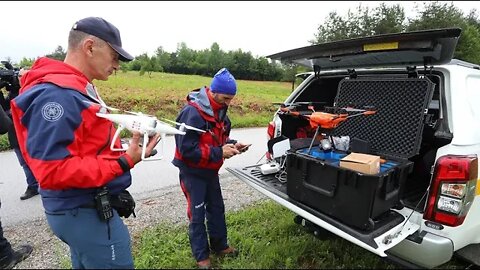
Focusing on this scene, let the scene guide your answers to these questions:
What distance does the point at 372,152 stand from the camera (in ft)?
8.90

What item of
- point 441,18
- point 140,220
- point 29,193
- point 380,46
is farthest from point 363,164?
point 441,18

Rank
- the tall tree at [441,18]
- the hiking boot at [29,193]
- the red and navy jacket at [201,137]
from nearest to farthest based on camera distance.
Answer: the red and navy jacket at [201,137]
the hiking boot at [29,193]
the tall tree at [441,18]

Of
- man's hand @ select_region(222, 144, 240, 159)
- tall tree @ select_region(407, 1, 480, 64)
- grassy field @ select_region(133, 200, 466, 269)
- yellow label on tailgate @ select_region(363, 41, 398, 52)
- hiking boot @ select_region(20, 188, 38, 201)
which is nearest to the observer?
yellow label on tailgate @ select_region(363, 41, 398, 52)

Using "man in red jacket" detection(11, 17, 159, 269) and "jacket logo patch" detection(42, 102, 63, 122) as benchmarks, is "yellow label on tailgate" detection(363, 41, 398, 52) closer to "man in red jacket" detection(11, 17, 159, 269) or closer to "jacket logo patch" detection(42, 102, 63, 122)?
"man in red jacket" detection(11, 17, 159, 269)

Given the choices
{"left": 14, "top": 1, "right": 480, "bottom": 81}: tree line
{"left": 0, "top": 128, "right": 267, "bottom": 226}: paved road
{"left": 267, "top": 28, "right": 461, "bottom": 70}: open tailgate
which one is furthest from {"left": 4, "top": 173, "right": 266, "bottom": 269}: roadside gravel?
{"left": 14, "top": 1, "right": 480, "bottom": 81}: tree line

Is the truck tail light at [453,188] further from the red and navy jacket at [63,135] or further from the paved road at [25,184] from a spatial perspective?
the paved road at [25,184]

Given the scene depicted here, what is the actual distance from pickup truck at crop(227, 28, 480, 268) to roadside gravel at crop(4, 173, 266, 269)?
1376 mm

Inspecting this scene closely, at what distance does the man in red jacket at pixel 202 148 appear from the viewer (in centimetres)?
253

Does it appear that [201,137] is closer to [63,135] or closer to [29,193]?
[63,135]

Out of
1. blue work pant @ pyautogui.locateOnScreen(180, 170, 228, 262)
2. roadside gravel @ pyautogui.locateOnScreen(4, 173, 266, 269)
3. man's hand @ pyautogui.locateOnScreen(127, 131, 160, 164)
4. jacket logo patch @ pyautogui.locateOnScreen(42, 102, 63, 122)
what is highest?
jacket logo patch @ pyautogui.locateOnScreen(42, 102, 63, 122)

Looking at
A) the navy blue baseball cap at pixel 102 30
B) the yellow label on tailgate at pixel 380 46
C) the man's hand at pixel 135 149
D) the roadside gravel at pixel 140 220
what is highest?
the yellow label on tailgate at pixel 380 46

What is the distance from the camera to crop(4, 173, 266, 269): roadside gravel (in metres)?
2.86

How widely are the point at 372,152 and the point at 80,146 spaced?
7.40ft

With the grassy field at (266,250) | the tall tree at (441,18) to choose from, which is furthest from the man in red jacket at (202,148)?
the tall tree at (441,18)
